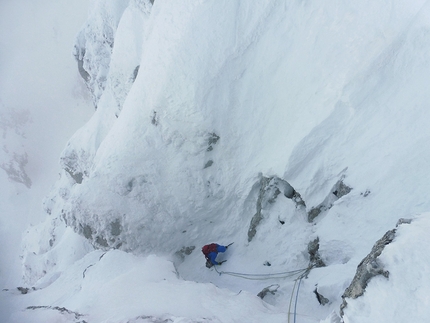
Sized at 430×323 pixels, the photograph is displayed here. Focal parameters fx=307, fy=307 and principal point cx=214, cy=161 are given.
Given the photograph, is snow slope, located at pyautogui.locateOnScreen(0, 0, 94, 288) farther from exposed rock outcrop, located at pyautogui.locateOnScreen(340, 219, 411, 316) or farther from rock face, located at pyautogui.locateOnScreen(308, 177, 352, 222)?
exposed rock outcrop, located at pyautogui.locateOnScreen(340, 219, 411, 316)

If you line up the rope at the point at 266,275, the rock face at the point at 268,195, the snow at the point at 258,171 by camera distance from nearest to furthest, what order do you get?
1. the snow at the point at 258,171
2. the rope at the point at 266,275
3. the rock face at the point at 268,195

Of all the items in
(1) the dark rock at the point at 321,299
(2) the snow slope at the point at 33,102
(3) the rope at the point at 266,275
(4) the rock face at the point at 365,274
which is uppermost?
(2) the snow slope at the point at 33,102

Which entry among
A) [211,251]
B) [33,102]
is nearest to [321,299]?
[211,251]

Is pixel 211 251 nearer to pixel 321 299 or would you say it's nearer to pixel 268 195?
pixel 268 195

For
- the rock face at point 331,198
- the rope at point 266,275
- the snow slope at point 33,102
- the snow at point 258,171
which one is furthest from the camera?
the snow slope at point 33,102

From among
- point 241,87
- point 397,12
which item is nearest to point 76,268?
point 241,87

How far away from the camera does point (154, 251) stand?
1429cm

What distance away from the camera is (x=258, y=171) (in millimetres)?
12500

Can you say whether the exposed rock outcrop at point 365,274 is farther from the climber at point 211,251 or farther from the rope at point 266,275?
the climber at point 211,251

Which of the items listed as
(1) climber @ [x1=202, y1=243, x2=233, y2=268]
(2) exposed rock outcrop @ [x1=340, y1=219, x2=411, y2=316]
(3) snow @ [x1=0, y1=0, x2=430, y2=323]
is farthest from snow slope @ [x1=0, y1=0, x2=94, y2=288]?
(2) exposed rock outcrop @ [x1=340, y1=219, x2=411, y2=316]

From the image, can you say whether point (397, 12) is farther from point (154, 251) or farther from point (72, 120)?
point (72, 120)

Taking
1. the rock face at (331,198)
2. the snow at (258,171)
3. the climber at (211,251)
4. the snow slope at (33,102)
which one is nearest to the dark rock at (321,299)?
the snow at (258,171)

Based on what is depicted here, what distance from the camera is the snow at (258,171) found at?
24.5ft

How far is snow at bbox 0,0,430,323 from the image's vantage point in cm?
748
